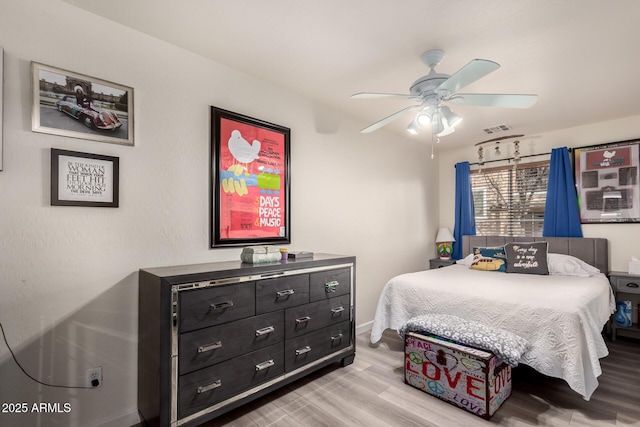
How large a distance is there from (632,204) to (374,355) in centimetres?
348

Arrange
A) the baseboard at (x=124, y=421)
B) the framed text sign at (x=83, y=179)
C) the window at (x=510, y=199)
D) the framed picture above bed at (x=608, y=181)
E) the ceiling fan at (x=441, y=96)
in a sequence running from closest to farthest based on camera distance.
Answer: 1. the framed text sign at (x=83, y=179)
2. the baseboard at (x=124, y=421)
3. the ceiling fan at (x=441, y=96)
4. the framed picture above bed at (x=608, y=181)
5. the window at (x=510, y=199)

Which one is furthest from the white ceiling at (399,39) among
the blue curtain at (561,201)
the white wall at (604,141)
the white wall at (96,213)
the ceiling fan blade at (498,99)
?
the blue curtain at (561,201)

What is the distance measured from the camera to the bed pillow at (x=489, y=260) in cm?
377

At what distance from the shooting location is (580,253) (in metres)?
3.80

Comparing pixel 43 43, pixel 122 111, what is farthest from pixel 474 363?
pixel 43 43

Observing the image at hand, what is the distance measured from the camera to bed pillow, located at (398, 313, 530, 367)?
208 centimetres

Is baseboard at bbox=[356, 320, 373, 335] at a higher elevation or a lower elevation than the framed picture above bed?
lower

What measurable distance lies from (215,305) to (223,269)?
22 centimetres

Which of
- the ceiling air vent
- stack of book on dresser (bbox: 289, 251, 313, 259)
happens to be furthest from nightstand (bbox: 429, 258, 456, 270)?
stack of book on dresser (bbox: 289, 251, 313, 259)

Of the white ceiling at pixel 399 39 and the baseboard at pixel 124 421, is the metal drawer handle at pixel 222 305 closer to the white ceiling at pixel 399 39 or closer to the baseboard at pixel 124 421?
the baseboard at pixel 124 421

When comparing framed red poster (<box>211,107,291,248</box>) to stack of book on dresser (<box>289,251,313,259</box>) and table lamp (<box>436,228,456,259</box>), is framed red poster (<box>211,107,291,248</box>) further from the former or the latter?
table lamp (<box>436,228,456,259</box>)

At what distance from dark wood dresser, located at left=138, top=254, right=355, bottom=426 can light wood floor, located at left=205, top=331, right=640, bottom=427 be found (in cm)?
15

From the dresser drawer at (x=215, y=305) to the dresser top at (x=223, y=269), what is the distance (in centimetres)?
8

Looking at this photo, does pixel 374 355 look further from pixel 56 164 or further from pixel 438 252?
pixel 56 164
